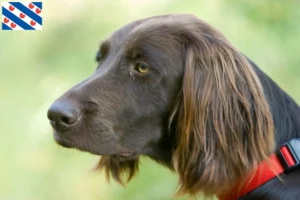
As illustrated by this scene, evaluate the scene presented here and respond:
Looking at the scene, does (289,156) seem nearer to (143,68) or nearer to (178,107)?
(178,107)

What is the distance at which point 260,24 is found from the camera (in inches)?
233

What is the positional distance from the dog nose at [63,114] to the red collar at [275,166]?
816mm

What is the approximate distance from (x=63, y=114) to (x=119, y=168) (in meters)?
0.72

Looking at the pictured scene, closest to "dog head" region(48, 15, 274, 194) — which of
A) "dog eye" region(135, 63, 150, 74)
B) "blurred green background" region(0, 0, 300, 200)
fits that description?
"dog eye" region(135, 63, 150, 74)

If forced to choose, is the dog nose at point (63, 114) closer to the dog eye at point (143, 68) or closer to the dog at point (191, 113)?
the dog at point (191, 113)

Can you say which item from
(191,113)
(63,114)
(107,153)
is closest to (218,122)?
(191,113)

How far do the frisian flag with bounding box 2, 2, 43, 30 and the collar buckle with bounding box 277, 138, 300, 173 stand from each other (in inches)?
135

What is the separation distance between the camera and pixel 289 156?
292 centimetres

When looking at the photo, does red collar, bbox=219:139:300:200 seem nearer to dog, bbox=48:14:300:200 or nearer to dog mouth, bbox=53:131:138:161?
dog, bbox=48:14:300:200

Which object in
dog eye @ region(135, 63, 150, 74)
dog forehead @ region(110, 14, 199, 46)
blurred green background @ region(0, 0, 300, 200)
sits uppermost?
dog forehead @ region(110, 14, 199, 46)

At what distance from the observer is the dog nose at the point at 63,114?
2902 millimetres

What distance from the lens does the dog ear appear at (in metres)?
3.50

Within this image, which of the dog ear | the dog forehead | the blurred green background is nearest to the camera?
the dog forehead

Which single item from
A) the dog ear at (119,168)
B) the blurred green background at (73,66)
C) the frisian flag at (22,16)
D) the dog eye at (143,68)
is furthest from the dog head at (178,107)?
the frisian flag at (22,16)
